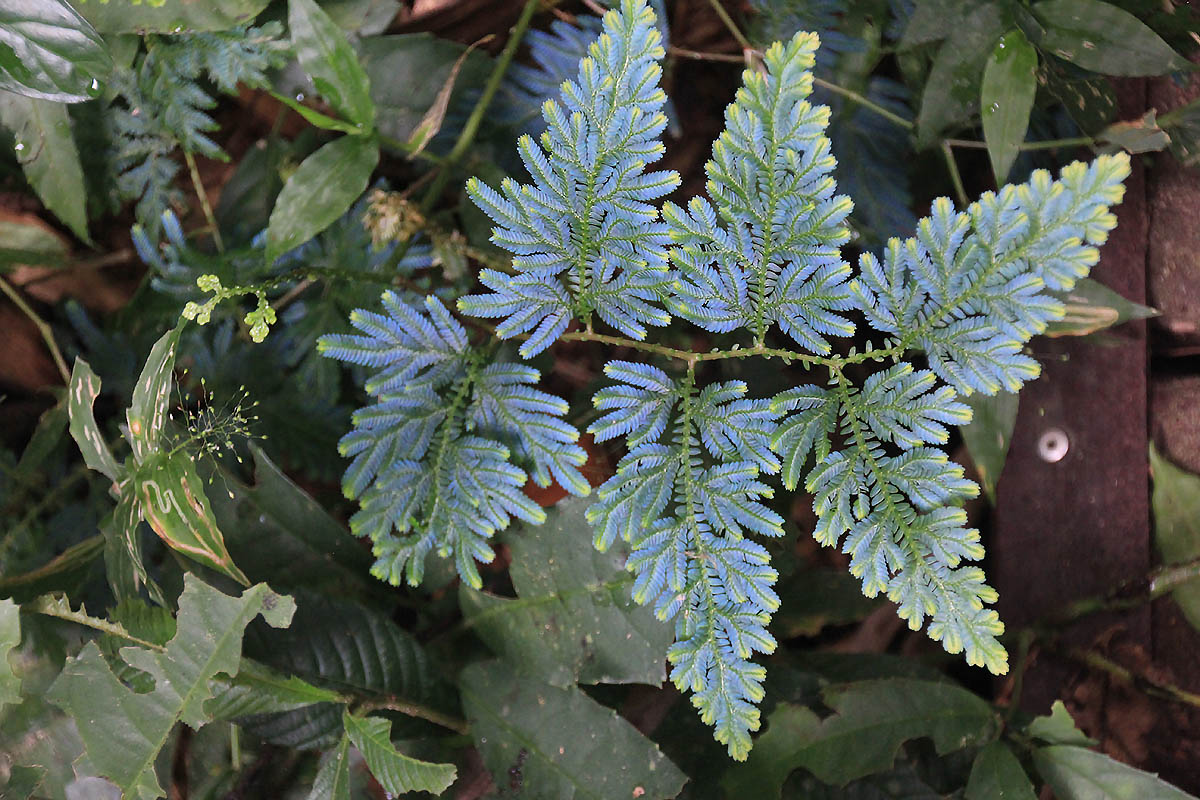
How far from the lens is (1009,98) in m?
1.31

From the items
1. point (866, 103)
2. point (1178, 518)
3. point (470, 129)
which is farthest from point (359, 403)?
point (1178, 518)

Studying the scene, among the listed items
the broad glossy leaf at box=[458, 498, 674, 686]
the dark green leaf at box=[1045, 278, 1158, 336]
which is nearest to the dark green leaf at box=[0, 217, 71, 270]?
the broad glossy leaf at box=[458, 498, 674, 686]

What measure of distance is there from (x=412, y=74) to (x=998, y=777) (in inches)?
61.4

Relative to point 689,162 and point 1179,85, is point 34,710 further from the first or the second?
point 1179,85

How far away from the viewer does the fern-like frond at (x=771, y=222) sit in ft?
2.99

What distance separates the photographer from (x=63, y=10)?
1.26 metres

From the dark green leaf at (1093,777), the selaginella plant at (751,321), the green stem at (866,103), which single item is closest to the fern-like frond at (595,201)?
the selaginella plant at (751,321)

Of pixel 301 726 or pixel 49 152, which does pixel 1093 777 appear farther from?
pixel 49 152

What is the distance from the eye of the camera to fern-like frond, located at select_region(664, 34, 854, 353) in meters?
0.91

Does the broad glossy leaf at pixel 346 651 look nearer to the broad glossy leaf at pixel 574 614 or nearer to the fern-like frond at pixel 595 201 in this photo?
the broad glossy leaf at pixel 574 614

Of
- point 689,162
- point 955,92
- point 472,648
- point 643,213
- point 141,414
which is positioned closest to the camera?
point 643,213

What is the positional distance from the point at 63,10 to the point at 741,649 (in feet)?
4.25

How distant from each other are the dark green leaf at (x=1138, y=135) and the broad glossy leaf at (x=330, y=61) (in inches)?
45.1

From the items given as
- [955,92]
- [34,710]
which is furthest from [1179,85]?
[34,710]
